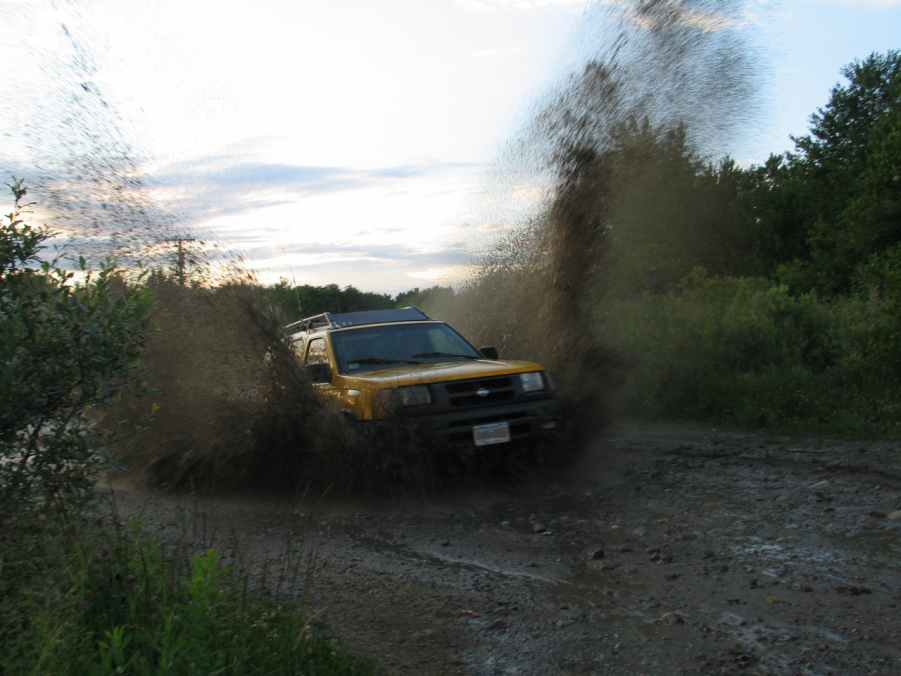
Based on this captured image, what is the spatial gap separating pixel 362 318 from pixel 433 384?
7.92 ft

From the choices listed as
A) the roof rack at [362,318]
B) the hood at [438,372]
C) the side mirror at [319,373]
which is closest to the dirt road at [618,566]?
the hood at [438,372]

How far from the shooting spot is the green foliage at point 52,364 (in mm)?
3492

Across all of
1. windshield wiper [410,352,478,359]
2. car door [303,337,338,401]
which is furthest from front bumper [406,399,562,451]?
windshield wiper [410,352,478,359]

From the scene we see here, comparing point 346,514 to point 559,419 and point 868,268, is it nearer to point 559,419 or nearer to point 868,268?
point 559,419

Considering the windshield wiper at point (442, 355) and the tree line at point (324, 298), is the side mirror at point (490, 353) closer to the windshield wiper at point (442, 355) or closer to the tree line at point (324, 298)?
the windshield wiper at point (442, 355)

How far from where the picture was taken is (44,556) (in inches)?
130

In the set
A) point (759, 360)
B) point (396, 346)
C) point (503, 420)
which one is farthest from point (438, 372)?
point (759, 360)

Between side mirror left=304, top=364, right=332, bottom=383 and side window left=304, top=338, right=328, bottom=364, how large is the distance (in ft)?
1.50

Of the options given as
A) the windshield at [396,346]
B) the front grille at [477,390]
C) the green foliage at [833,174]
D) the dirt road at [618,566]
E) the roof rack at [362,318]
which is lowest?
the dirt road at [618,566]

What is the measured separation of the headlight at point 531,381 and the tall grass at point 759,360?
101 inches

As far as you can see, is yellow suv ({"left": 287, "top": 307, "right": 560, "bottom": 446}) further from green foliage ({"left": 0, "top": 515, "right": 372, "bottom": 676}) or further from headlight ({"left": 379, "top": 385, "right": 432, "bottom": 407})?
green foliage ({"left": 0, "top": 515, "right": 372, "bottom": 676})

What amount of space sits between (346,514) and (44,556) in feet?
10.0

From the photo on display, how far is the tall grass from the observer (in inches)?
375

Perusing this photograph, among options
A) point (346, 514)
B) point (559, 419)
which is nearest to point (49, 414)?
point (346, 514)
